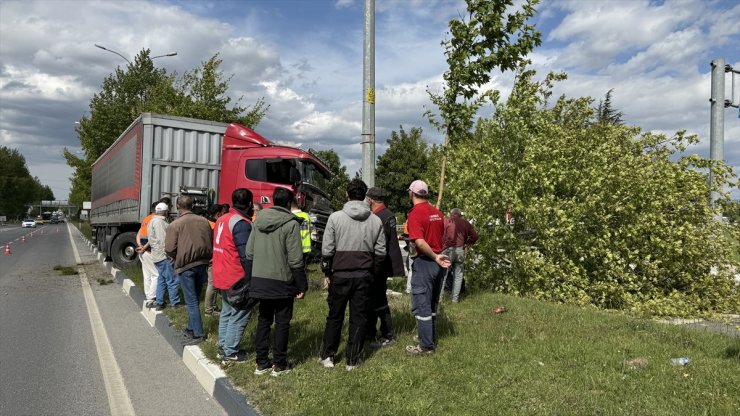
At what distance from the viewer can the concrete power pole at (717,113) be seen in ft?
38.2

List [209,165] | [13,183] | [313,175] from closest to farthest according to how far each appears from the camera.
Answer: [313,175], [209,165], [13,183]

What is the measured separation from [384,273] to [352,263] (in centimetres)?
73

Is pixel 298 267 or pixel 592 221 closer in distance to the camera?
pixel 298 267

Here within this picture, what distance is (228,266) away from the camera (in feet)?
17.6

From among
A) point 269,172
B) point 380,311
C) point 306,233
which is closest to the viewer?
point 380,311

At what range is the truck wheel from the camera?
1433cm

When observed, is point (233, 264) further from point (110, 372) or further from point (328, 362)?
point (110, 372)

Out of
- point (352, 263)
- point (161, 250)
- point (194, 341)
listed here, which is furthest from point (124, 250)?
point (352, 263)

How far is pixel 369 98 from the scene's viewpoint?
7949mm

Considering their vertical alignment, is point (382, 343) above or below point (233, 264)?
below

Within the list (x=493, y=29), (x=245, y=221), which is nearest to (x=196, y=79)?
(x=493, y=29)

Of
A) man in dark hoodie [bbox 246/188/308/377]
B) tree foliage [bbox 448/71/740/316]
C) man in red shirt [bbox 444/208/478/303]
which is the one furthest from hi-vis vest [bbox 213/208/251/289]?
tree foliage [bbox 448/71/740/316]

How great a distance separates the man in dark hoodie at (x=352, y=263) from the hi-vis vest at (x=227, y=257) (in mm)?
982

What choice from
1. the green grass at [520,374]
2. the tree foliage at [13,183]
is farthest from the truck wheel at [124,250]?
the tree foliage at [13,183]
